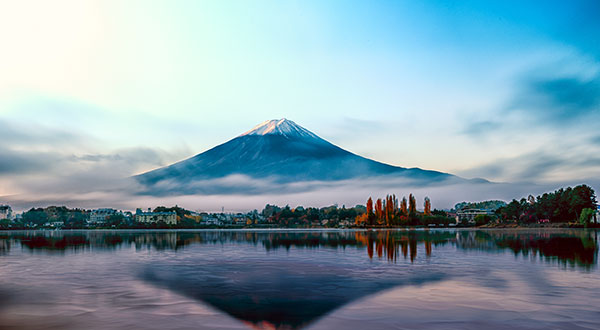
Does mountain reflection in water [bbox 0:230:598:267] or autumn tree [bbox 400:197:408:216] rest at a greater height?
autumn tree [bbox 400:197:408:216]

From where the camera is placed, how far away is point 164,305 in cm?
1573

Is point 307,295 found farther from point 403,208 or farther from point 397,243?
point 403,208

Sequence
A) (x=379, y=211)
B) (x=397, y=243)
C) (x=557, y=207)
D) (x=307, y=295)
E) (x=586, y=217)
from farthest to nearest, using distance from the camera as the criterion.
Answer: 1. (x=379, y=211)
2. (x=557, y=207)
3. (x=586, y=217)
4. (x=397, y=243)
5. (x=307, y=295)

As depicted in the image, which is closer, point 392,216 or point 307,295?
point 307,295

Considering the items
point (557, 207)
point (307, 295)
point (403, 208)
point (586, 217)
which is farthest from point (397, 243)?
point (403, 208)

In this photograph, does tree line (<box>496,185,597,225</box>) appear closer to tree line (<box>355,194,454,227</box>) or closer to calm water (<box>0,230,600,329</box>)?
tree line (<box>355,194,454,227</box>)

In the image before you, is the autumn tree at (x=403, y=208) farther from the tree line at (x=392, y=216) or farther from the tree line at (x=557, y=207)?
the tree line at (x=557, y=207)

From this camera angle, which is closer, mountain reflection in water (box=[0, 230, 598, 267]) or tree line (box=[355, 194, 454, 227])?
mountain reflection in water (box=[0, 230, 598, 267])

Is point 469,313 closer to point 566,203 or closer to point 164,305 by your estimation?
point 164,305

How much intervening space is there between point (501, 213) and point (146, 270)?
163085 mm

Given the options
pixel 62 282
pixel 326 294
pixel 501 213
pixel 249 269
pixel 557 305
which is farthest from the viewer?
pixel 501 213

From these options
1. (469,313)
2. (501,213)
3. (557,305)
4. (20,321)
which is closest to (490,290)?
(557,305)

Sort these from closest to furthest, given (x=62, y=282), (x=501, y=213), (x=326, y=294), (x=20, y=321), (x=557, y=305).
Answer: (x=20, y=321) < (x=557, y=305) < (x=326, y=294) < (x=62, y=282) < (x=501, y=213)

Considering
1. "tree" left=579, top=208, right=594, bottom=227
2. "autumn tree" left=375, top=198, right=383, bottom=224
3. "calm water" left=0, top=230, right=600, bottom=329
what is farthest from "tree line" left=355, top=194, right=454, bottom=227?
"calm water" left=0, top=230, right=600, bottom=329
